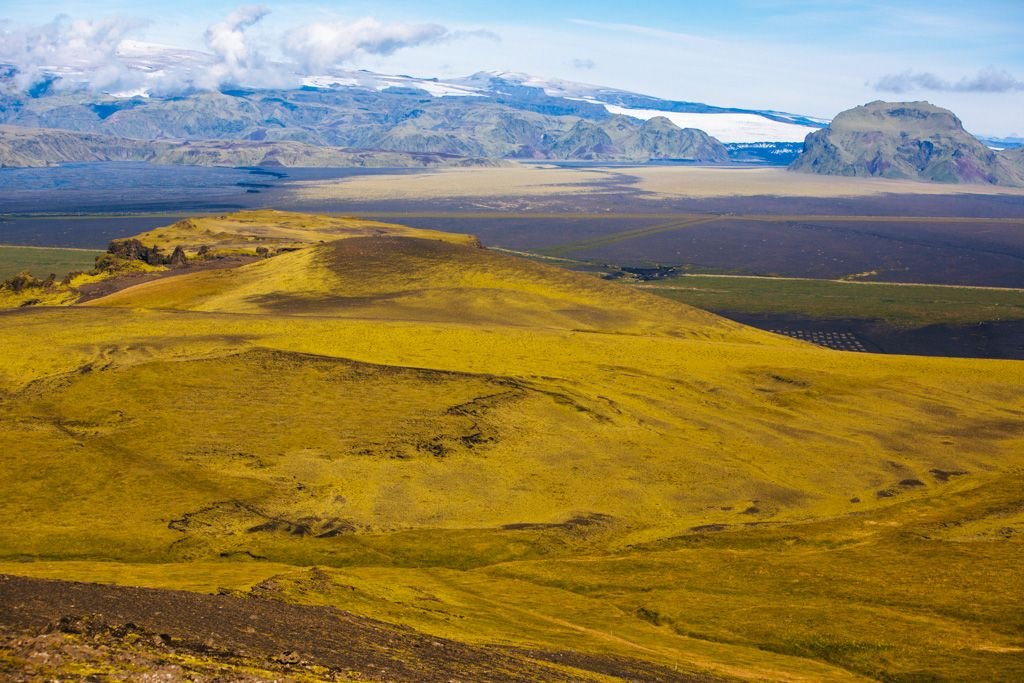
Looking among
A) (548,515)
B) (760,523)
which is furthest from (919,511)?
(548,515)

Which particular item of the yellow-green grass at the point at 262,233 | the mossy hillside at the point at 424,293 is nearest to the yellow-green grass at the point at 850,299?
the yellow-green grass at the point at 262,233

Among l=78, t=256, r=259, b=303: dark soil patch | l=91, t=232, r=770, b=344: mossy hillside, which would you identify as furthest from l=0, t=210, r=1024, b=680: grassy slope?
l=78, t=256, r=259, b=303: dark soil patch

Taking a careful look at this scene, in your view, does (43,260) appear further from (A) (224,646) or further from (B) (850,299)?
(A) (224,646)

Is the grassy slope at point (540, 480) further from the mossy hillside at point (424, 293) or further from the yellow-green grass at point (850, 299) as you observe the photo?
the yellow-green grass at point (850, 299)

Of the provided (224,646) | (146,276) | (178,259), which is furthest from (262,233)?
(224,646)

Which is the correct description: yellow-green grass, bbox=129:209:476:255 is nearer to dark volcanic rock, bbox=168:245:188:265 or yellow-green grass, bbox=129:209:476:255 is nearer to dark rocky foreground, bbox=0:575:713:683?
dark volcanic rock, bbox=168:245:188:265

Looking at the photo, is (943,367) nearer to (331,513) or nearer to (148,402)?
(331,513)
